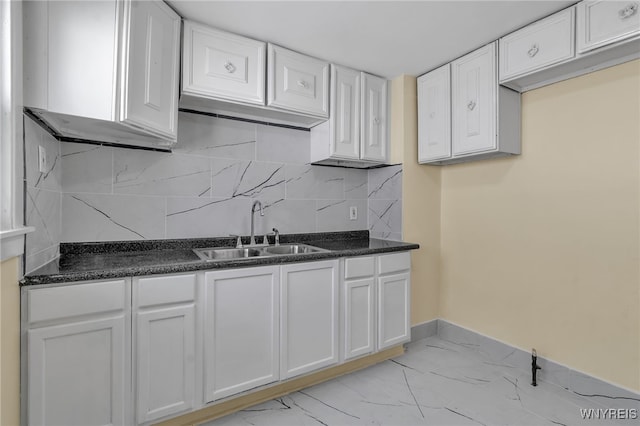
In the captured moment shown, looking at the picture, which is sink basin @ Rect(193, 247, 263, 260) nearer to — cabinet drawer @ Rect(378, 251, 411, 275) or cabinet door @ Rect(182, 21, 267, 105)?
cabinet drawer @ Rect(378, 251, 411, 275)

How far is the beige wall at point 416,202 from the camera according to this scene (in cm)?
264

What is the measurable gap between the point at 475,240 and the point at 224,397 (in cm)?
214

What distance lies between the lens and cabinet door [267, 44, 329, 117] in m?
2.11

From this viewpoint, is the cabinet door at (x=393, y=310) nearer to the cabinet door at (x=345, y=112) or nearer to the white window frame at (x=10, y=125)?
the cabinet door at (x=345, y=112)

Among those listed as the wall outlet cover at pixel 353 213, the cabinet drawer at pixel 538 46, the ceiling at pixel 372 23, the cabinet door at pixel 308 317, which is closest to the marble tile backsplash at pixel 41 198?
the ceiling at pixel 372 23

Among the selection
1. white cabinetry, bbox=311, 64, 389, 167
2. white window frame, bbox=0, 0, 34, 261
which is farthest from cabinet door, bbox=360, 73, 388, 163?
white window frame, bbox=0, 0, 34, 261

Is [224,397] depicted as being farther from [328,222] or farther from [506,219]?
[506,219]

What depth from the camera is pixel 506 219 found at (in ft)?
7.73

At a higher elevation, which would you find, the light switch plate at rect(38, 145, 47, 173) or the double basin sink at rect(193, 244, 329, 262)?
the light switch plate at rect(38, 145, 47, 173)

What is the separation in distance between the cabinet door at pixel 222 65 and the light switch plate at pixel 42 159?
2.49 ft

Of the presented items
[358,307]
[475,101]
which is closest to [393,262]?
[358,307]

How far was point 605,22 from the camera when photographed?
162cm

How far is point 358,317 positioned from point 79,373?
154cm

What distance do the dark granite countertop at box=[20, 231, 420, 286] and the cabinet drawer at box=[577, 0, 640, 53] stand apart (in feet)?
5.16
